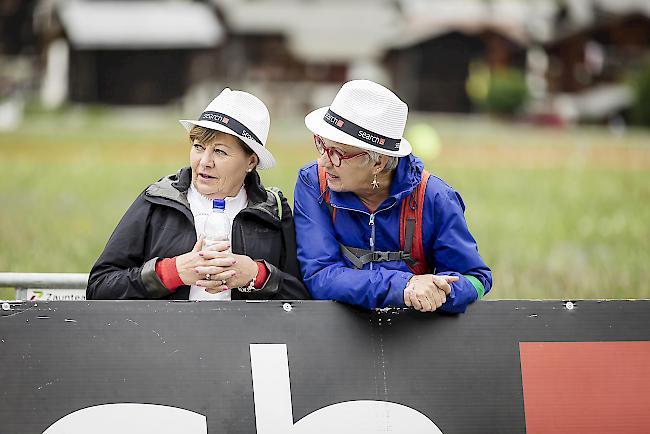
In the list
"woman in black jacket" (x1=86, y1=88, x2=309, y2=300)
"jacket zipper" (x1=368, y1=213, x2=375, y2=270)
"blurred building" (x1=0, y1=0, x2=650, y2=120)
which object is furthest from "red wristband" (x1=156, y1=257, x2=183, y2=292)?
"blurred building" (x1=0, y1=0, x2=650, y2=120)

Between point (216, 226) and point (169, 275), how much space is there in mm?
257

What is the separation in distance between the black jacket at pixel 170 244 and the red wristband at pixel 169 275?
25 mm

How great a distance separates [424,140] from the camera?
3238cm

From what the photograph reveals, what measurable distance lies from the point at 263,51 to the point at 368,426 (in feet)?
149

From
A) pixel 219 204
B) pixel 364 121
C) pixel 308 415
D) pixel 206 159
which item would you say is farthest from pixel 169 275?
pixel 364 121

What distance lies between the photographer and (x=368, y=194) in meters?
4.30

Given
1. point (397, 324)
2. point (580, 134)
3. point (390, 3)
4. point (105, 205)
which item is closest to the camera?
point (397, 324)

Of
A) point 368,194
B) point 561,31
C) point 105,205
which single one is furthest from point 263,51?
point 368,194

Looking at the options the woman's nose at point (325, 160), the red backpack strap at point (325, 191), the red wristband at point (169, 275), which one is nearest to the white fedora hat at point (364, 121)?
the woman's nose at point (325, 160)

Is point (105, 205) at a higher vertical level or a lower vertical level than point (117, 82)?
lower

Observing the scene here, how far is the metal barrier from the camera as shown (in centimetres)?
487

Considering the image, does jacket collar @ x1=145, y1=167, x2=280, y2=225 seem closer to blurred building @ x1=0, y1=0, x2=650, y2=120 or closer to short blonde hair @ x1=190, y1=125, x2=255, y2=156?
short blonde hair @ x1=190, y1=125, x2=255, y2=156

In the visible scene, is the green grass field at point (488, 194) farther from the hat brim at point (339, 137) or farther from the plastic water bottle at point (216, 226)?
the hat brim at point (339, 137)

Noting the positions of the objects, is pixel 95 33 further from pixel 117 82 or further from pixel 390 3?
pixel 390 3
